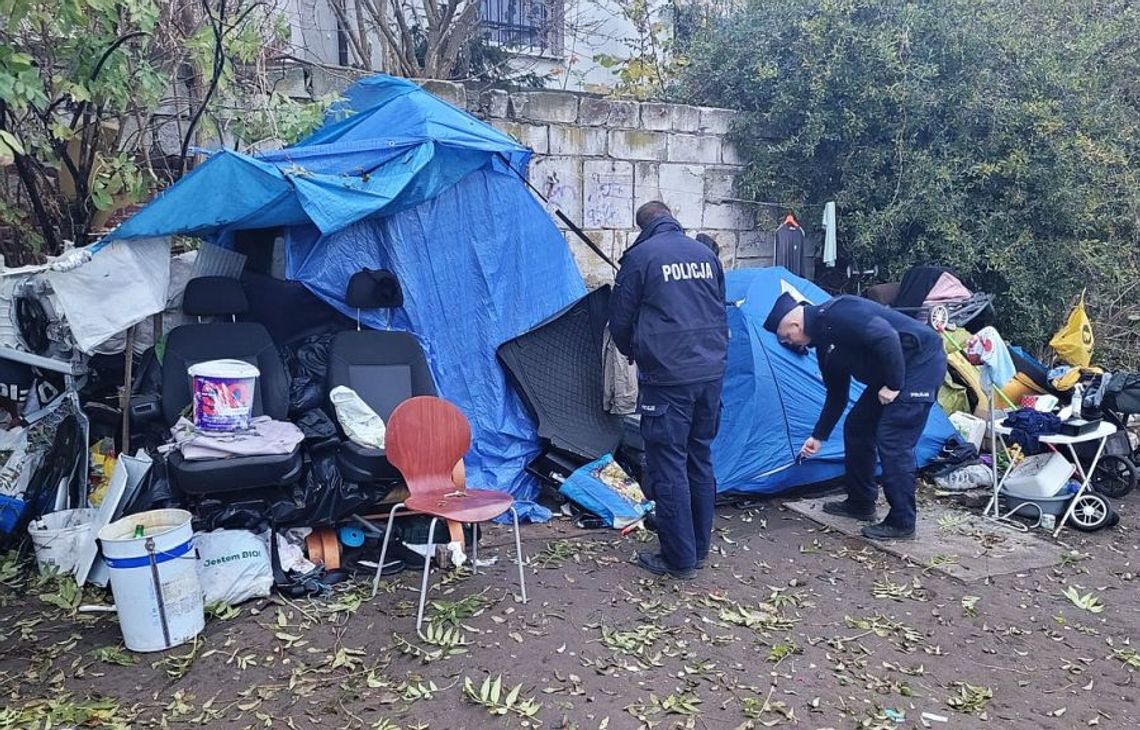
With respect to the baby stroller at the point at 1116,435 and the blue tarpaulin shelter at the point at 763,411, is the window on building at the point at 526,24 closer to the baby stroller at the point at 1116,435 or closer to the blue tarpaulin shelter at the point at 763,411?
the blue tarpaulin shelter at the point at 763,411

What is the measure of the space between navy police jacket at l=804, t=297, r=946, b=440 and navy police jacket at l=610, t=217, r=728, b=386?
0.77 metres

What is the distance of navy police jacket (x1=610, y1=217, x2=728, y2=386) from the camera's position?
13.6 ft

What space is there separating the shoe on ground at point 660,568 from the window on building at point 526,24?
672 centimetres

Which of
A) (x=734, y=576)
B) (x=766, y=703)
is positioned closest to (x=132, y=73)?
(x=734, y=576)

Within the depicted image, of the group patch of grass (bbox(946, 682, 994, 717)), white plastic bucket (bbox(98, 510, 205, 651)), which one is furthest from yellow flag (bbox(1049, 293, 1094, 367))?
white plastic bucket (bbox(98, 510, 205, 651))

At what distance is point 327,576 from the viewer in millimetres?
4188

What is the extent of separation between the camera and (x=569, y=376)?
18.1ft

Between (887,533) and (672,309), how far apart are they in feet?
6.29

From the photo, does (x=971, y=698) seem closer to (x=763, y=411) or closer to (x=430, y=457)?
(x=763, y=411)

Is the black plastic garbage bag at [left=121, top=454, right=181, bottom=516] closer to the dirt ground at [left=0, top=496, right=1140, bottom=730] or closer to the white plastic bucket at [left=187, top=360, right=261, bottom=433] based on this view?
the white plastic bucket at [left=187, top=360, right=261, bottom=433]

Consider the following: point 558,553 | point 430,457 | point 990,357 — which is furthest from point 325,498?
point 990,357

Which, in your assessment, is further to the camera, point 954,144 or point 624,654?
point 954,144

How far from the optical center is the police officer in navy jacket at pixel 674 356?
4.16 meters

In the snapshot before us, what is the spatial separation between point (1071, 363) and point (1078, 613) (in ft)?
10.2
